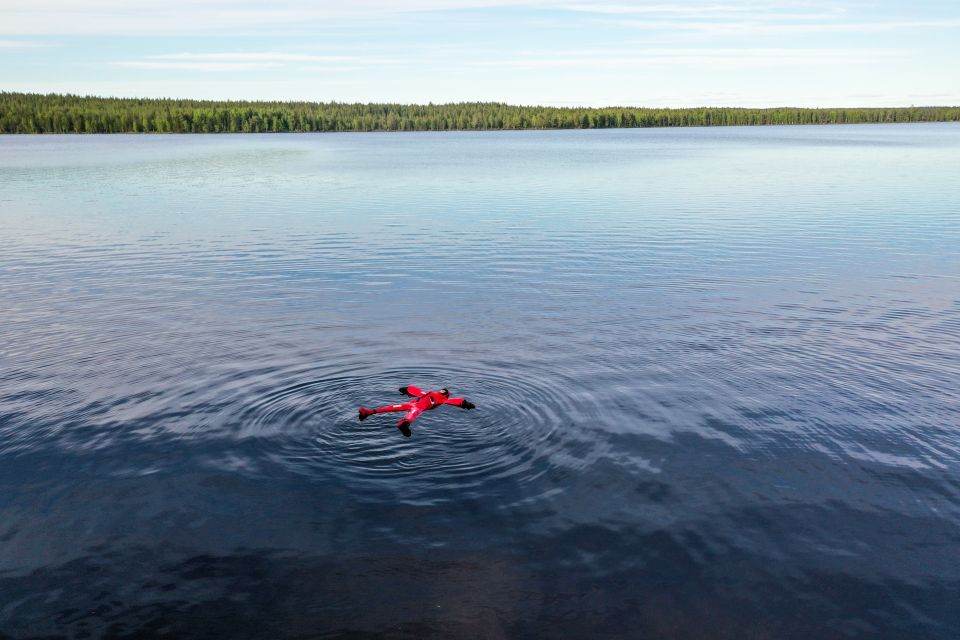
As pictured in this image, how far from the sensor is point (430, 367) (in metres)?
21.4

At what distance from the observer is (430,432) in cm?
1695

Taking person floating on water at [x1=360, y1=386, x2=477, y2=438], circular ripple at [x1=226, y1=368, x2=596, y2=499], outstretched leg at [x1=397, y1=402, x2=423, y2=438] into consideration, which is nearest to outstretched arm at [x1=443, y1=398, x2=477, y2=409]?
person floating on water at [x1=360, y1=386, x2=477, y2=438]

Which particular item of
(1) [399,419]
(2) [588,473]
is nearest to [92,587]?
(1) [399,419]

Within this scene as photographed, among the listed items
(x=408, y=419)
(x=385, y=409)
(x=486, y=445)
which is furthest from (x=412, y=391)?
(x=486, y=445)

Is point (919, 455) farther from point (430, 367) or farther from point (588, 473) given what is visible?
point (430, 367)

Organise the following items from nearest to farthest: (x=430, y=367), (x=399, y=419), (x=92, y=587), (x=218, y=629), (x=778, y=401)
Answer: (x=218, y=629)
(x=92, y=587)
(x=399, y=419)
(x=778, y=401)
(x=430, y=367)

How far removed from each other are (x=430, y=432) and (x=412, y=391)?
A: 6.75ft

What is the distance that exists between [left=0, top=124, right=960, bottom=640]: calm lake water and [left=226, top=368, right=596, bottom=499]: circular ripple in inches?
3.4

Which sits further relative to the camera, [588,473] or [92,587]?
[588,473]

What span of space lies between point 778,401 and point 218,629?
1377 centimetres

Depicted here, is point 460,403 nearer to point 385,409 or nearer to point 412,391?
point 412,391

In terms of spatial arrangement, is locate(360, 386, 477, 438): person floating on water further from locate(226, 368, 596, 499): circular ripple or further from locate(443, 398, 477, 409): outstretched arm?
locate(226, 368, 596, 499): circular ripple

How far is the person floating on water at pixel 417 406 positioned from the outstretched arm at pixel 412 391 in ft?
0.90

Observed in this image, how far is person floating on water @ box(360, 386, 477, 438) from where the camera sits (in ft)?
55.3
